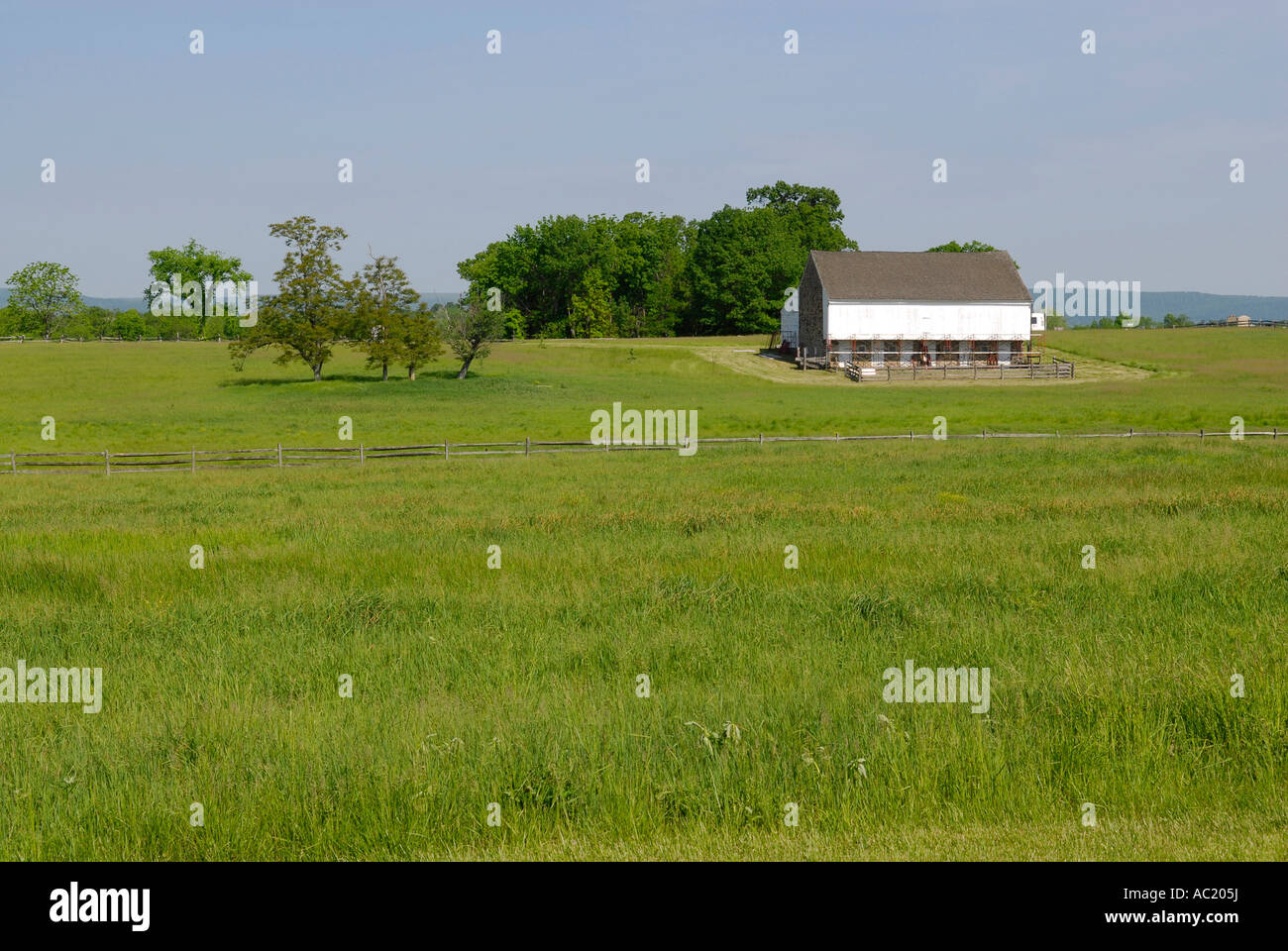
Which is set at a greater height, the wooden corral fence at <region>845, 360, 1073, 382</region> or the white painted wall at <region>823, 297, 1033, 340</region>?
the white painted wall at <region>823, 297, 1033, 340</region>

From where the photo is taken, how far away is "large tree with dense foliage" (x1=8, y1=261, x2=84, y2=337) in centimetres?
13775

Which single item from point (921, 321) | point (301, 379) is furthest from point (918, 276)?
point (301, 379)

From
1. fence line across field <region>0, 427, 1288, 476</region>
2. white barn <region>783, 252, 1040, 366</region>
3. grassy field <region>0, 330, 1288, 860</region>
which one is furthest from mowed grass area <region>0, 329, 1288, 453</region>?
grassy field <region>0, 330, 1288, 860</region>

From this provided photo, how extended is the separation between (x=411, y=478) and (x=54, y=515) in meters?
9.88

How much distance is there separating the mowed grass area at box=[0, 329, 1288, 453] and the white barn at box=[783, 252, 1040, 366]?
5659 mm

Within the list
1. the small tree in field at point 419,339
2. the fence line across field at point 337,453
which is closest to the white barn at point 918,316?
the small tree in field at point 419,339

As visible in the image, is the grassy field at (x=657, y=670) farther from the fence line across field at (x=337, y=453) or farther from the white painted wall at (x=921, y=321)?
the white painted wall at (x=921, y=321)

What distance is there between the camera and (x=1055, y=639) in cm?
1016

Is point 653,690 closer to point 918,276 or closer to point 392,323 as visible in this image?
point 392,323

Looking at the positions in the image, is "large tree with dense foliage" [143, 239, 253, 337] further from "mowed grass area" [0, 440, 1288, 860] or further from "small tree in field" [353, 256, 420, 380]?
"mowed grass area" [0, 440, 1288, 860]

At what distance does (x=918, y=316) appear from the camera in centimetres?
8206

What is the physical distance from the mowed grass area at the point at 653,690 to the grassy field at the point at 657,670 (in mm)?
36
